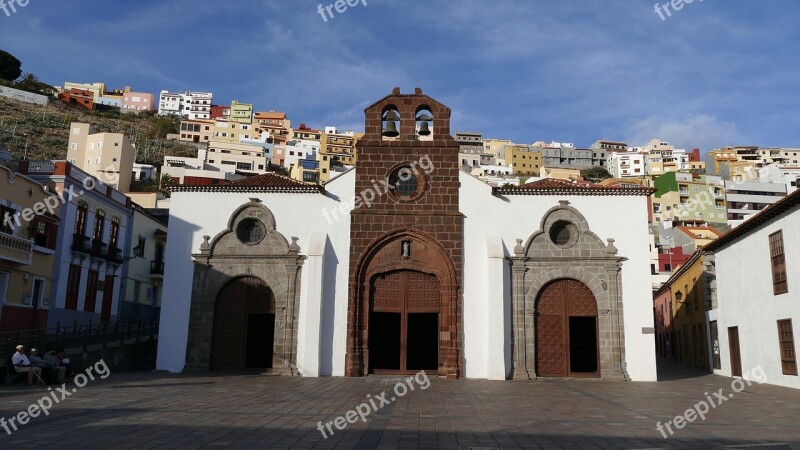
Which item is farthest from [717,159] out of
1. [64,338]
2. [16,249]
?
[16,249]

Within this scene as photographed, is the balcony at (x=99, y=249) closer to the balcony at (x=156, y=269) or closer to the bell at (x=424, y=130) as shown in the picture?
the balcony at (x=156, y=269)

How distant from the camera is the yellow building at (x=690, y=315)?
88.7ft

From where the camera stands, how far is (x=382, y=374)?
2086 cm

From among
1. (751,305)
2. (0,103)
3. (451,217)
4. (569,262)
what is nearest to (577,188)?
(569,262)

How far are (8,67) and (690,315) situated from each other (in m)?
119

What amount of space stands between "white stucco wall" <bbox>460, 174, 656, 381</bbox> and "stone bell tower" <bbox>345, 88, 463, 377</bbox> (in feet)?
1.41

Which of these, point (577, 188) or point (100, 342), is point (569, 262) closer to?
point (577, 188)

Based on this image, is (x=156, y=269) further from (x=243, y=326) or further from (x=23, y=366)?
(x=23, y=366)

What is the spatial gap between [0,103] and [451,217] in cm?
10178

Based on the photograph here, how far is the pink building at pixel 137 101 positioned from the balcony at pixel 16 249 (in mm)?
114559

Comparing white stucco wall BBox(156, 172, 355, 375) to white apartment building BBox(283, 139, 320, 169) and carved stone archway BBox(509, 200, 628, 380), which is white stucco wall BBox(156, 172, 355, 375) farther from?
white apartment building BBox(283, 139, 320, 169)

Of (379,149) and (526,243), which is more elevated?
(379,149)

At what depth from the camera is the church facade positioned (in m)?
20.7

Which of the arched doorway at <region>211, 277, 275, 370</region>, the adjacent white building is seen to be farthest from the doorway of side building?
the adjacent white building
